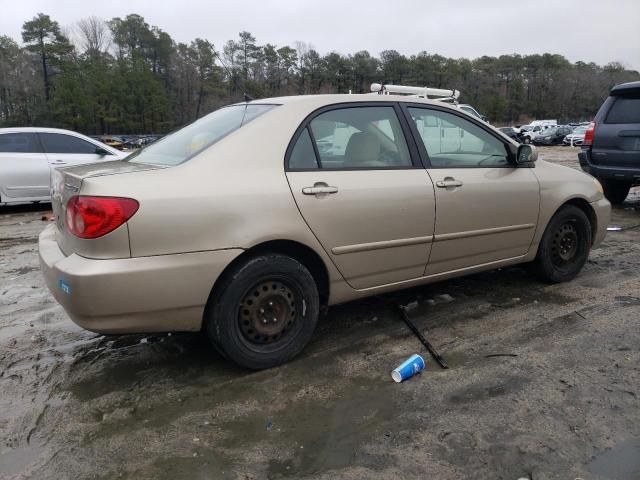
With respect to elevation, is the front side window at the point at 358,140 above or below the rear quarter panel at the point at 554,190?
above

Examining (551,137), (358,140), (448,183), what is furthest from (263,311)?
(551,137)

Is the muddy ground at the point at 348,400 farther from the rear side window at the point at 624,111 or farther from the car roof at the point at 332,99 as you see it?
the rear side window at the point at 624,111

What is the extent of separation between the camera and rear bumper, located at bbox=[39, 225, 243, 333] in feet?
8.50

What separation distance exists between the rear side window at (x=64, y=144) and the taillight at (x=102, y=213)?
24.5 feet

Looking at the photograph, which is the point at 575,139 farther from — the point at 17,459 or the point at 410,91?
the point at 17,459

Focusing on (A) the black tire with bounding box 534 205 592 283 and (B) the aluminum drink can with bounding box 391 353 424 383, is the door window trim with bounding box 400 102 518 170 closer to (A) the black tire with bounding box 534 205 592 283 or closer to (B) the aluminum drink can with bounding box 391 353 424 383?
(A) the black tire with bounding box 534 205 592 283

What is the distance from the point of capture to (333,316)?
13.1ft

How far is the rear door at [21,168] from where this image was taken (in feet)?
28.7

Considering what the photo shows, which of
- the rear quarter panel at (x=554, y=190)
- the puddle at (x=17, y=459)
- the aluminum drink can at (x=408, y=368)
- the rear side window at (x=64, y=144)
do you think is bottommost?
the puddle at (x=17, y=459)

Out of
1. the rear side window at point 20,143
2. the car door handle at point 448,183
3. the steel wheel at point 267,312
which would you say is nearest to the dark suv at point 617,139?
the car door handle at point 448,183

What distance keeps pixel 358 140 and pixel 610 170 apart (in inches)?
237

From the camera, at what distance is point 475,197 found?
381cm

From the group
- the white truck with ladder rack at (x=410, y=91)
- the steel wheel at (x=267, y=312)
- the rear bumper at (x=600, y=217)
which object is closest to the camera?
the steel wheel at (x=267, y=312)

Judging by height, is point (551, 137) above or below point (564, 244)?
below
